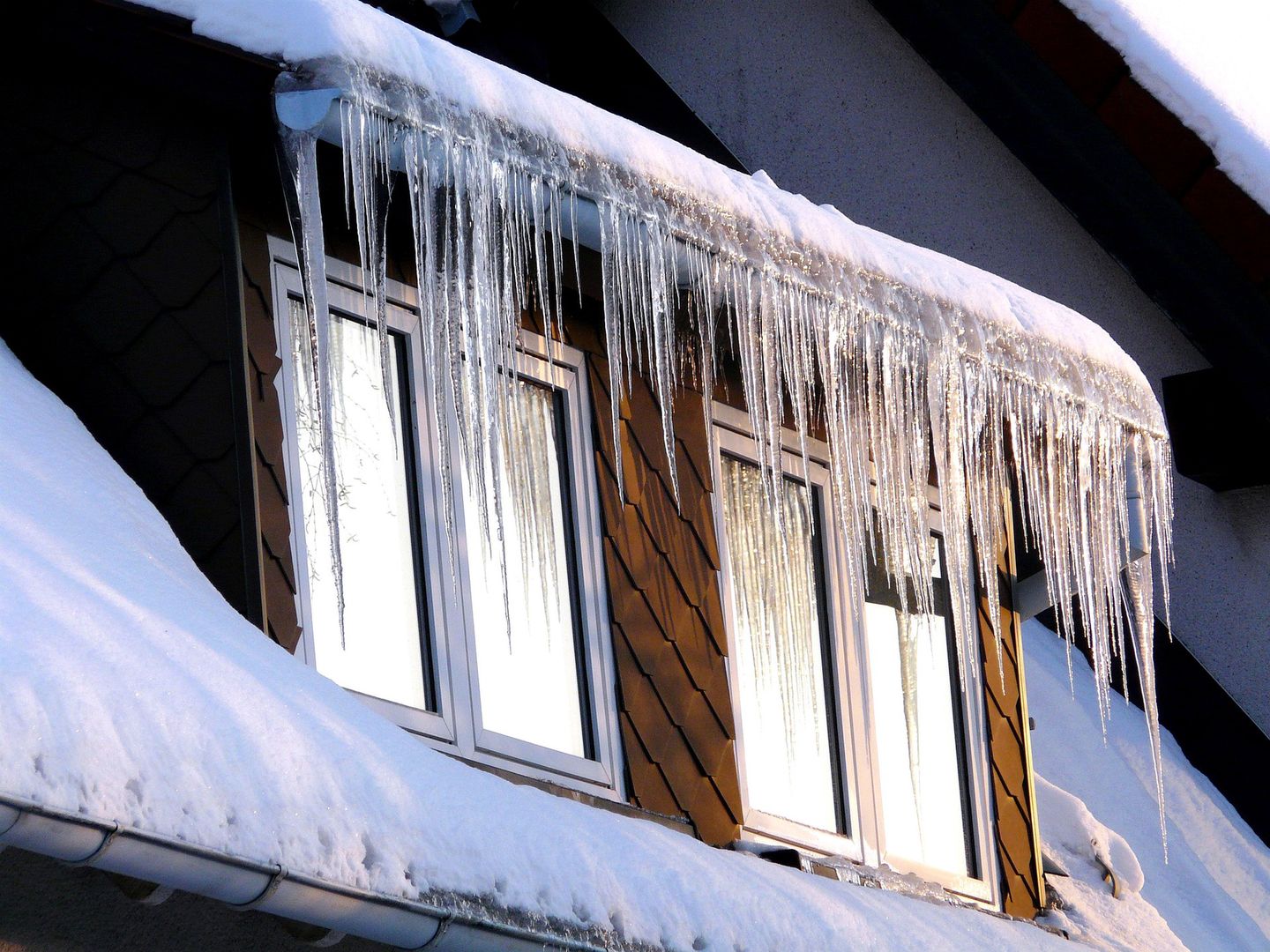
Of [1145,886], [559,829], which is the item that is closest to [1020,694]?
[1145,886]

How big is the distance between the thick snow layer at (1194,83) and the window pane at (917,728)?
2119mm

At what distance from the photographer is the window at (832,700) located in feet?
16.8

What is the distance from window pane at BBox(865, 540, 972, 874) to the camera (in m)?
5.59

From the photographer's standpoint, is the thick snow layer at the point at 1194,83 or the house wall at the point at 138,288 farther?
the thick snow layer at the point at 1194,83

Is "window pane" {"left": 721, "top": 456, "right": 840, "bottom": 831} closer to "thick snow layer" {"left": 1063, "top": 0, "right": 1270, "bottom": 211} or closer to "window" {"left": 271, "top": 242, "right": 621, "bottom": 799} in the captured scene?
"window" {"left": 271, "top": 242, "right": 621, "bottom": 799}

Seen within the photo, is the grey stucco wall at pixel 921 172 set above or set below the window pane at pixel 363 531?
above

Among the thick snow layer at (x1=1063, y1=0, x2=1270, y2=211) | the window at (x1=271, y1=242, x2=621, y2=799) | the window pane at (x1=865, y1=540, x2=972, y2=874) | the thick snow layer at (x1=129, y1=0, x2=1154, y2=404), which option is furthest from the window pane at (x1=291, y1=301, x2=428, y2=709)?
the thick snow layer at (x1=1063, y1=0, x2=1270, y2=211)

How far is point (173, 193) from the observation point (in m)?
3.77

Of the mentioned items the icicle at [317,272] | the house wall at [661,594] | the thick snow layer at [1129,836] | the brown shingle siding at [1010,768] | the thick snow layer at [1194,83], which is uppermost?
the thick snow layer at [1194,83]

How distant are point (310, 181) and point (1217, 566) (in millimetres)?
6190

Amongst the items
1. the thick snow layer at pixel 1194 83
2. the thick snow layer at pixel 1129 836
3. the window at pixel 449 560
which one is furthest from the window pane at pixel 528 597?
the thick snow layer at pixel 1194 83

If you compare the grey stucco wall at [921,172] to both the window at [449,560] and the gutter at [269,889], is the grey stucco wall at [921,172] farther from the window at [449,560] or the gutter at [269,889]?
the gutter at [269,889]

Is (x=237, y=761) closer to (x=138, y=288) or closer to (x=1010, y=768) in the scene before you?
(x=138, y=288)

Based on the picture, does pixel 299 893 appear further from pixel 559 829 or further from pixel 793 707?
pixel 793 707
